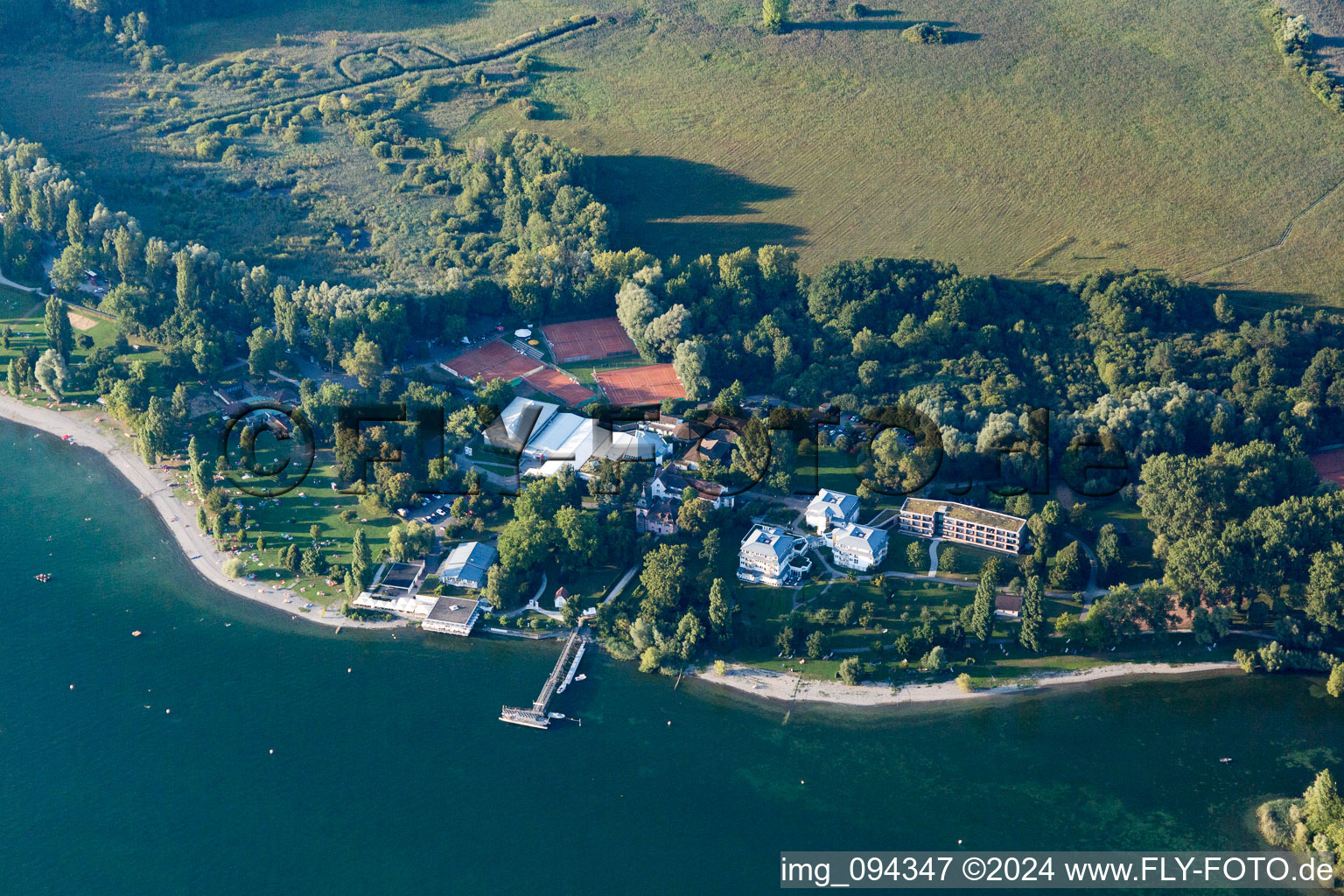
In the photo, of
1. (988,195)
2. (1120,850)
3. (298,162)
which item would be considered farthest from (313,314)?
(1120,850)

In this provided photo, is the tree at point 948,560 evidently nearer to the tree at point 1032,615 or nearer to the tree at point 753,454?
the tree at point 1032,615

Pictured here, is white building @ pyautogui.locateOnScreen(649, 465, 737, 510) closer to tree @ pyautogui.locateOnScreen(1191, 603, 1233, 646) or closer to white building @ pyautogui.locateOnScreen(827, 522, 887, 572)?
white building @ pyautogui.locateOnScreen(827, 522, 887, 572)

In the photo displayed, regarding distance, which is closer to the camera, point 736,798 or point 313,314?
point 736,798

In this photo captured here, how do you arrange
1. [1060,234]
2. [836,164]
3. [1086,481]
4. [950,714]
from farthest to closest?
[836,164], [1060,234], [1086,481], [950,714]

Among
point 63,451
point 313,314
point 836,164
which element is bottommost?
point 63,451

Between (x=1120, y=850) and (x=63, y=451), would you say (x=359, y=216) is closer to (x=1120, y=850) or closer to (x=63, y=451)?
(x=63, y=451)

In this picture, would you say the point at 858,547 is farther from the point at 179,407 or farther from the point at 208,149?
the point at 208,149

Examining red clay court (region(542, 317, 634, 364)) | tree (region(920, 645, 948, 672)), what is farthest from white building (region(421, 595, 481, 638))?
red clay court (region(542, 317, 634, 364))
